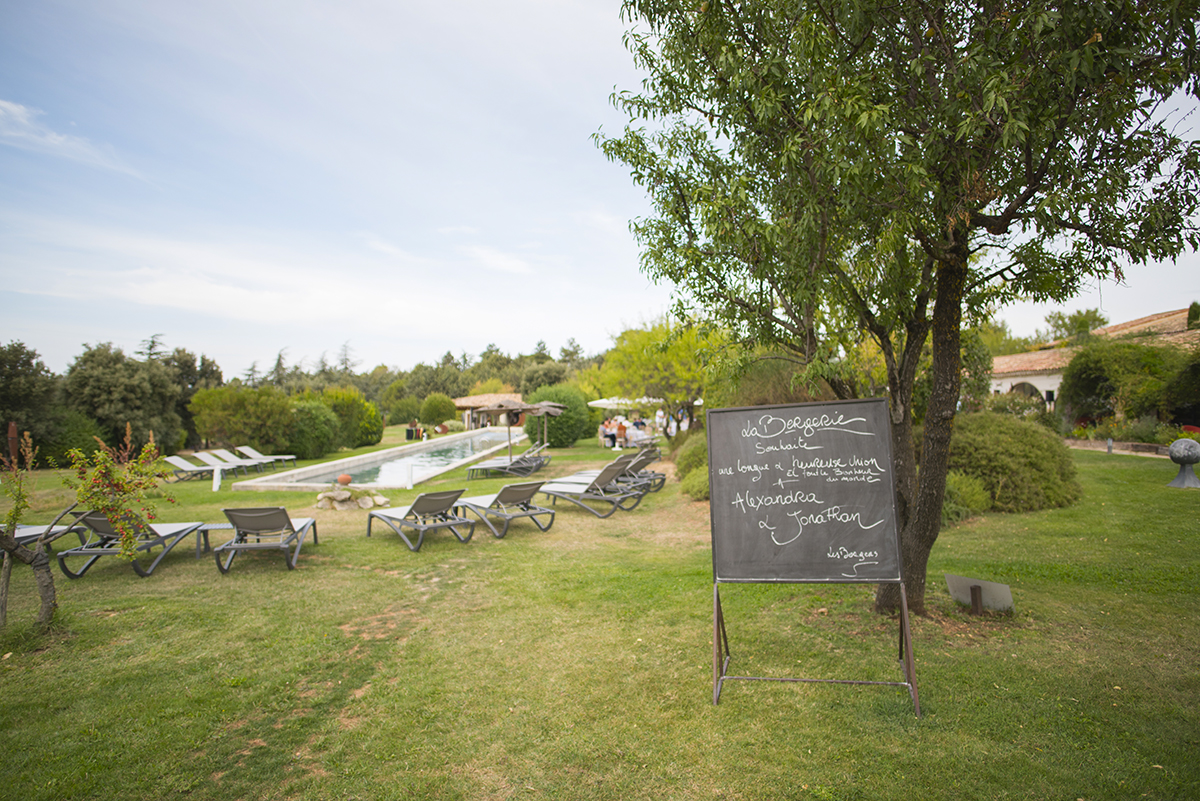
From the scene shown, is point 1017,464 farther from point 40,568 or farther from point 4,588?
point 4,588

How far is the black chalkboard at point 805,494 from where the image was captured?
11.3 ft

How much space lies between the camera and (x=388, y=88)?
53.8 ft

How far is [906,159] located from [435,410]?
41.1m

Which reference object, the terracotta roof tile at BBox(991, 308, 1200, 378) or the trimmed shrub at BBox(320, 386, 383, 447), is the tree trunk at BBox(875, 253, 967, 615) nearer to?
the terracotta roof tile at BBox(991, 308, 1200, 378)

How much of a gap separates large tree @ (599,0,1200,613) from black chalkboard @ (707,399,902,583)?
83cm

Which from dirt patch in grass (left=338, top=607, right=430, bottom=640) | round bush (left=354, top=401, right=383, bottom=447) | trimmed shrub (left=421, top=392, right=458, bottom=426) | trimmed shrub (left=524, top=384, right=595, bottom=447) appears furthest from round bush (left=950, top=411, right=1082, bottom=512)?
trimmed shrub (left=421, top=392, right=458, bottom=426)

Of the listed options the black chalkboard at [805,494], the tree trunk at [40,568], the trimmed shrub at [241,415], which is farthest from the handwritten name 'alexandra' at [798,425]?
the trimmed shrub at [241,415]

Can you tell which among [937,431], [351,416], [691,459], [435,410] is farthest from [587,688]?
[435,410]

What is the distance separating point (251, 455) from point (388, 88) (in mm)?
Answer: 12481

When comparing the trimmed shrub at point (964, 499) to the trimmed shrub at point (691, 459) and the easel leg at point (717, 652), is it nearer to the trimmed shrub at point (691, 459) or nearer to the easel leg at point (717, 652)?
the trimmed shrub at point (691, 459)

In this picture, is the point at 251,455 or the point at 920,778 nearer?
the point at 920,778

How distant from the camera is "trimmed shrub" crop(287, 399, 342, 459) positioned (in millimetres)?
21359

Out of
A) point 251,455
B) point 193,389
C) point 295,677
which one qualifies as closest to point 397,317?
point 193,389

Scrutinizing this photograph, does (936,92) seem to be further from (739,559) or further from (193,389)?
(193,389)
